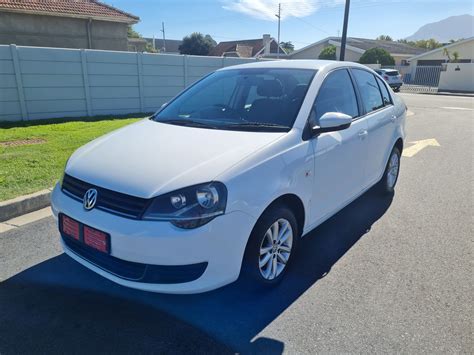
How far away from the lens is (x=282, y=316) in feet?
8.88

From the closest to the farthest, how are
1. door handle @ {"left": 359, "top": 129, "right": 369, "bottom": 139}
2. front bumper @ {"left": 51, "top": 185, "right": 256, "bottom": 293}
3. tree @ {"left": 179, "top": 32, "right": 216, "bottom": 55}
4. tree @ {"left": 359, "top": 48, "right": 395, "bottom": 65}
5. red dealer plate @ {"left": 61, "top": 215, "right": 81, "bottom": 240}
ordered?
1. front bumper @ {"left": 51, "top": 185, "right": 256, "bottom": 293}
2. red dealer plate @ {"left": 61, "top": 215, "right": 81, "bottom": 240}
3. door handle @ {"left": 359, "top": 129, "right": 369, "bottom": 139}
4. tree @ {"left": 359, "top": 48, "right": 395, "bottom": 65}
5. tree @ {"left": 179, "top": 32, "right": 216, "bottom": 55}

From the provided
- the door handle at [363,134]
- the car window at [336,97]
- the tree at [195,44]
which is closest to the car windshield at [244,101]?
the car window at [336,97]

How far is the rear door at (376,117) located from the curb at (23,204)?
3.79 m

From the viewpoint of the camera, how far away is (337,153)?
3387 mm

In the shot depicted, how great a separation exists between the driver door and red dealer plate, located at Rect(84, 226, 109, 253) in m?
1.65

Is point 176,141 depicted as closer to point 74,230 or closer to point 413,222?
point 74,230

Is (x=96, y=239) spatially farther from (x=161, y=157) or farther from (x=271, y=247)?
(x=271, y=247)

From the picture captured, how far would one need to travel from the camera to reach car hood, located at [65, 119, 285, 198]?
7.90 feet

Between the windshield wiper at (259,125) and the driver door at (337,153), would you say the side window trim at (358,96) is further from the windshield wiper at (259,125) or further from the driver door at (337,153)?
the windshield wiper at (259,125)

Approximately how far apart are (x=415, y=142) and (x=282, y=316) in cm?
766

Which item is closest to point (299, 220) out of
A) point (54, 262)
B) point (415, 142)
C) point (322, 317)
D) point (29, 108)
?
point (322, 317)

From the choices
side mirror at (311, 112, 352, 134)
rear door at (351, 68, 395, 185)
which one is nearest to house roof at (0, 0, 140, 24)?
rear door at (351, 68, 395, 185)

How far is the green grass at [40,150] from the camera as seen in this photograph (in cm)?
484

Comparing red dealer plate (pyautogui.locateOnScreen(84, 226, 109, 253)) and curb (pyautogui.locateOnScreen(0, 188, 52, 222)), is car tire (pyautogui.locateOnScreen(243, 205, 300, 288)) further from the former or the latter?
curb (pyautogui.locateOnScreen(0, 188, 52, 222))
